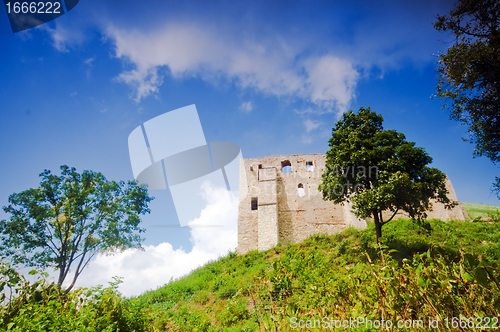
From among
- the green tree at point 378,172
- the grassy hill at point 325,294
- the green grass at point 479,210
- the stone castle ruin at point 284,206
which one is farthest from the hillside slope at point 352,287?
the green grass at point 479,210

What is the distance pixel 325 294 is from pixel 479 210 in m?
18.5

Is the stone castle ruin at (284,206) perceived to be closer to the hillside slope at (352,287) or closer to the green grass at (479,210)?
the green grass at (479,210)

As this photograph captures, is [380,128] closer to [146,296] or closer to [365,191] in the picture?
[365,191]

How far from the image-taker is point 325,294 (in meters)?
4.32

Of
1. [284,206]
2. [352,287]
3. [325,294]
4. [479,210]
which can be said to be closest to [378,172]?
[325,294]

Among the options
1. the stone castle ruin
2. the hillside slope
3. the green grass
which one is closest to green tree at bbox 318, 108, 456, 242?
the hillside slope

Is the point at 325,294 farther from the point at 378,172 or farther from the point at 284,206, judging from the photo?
the point at 284,206

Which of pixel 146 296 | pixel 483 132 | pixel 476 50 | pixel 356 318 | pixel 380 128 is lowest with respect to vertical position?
pixel 146 296

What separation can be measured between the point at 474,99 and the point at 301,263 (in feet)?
29.5

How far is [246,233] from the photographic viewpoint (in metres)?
18.9

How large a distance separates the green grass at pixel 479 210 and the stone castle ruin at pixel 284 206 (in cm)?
103

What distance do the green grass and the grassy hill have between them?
3272mm

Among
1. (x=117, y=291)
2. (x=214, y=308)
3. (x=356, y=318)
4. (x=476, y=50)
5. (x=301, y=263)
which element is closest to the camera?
(x=356, y=318)

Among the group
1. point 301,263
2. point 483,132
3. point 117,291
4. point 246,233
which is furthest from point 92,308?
point 246,233
